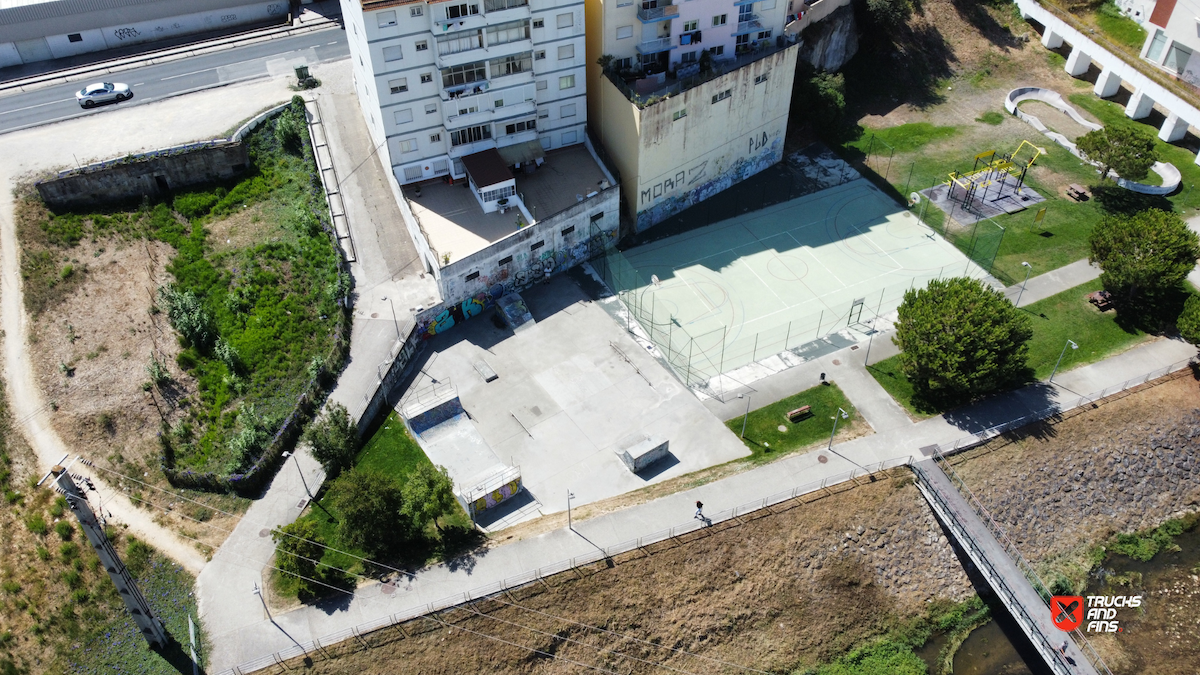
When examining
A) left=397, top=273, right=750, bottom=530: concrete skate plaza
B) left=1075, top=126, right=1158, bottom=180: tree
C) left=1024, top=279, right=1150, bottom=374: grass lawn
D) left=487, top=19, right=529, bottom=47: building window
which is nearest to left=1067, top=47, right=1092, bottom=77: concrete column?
left=1075, top=126, right=1158, bottom=180: tree

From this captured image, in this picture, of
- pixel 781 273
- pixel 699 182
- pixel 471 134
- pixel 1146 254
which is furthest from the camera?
pixel 699 182

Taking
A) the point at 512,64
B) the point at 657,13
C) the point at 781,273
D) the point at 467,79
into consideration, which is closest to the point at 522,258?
the point at 467,79

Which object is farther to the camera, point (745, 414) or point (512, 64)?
point (512, 64)

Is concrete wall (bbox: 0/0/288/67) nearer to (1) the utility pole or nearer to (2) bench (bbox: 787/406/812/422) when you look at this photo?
(1) the utility pole

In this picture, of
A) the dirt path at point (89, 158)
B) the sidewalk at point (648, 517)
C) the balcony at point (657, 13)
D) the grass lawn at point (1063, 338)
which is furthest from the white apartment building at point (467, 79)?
the grass lawn at point (1063, 338)

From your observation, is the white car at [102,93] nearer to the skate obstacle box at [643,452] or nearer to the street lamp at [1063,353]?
the skate obstacle box at [643,452]

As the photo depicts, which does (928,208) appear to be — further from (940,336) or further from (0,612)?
(0,612)

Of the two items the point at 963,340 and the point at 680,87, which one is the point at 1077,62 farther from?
the point at 963,340
